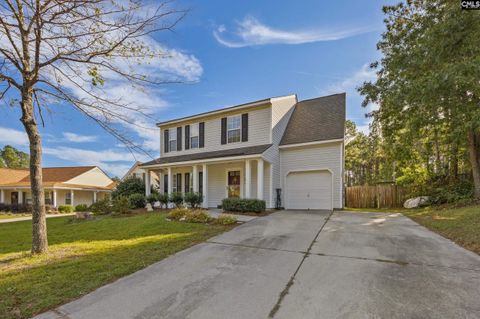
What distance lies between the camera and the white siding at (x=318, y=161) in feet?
40.1

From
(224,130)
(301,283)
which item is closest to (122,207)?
(224,130)

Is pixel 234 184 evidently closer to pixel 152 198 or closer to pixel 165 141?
pixel 152 198

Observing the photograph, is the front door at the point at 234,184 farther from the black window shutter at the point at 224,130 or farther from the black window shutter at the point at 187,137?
the black window shutter at the point at 187,137

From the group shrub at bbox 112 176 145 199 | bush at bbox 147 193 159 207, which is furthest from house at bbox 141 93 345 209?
shrub at bbox 112 176 145 199

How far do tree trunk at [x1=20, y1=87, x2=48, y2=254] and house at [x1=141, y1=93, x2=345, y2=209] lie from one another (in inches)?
310

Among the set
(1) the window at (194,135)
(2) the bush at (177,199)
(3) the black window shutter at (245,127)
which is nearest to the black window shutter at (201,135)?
(1) the window at (194,135)

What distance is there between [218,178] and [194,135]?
135 inches

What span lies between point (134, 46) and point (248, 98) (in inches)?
403

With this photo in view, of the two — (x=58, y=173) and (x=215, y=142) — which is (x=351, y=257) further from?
(x=58, y=173)

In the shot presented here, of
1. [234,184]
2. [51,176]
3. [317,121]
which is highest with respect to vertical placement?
[317,121]

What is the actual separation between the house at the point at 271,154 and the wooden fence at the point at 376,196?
10.4 feet

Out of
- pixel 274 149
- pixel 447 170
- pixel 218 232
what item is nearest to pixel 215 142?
pixel 274 149

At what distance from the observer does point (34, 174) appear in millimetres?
5633

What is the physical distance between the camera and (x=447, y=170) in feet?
47.0
